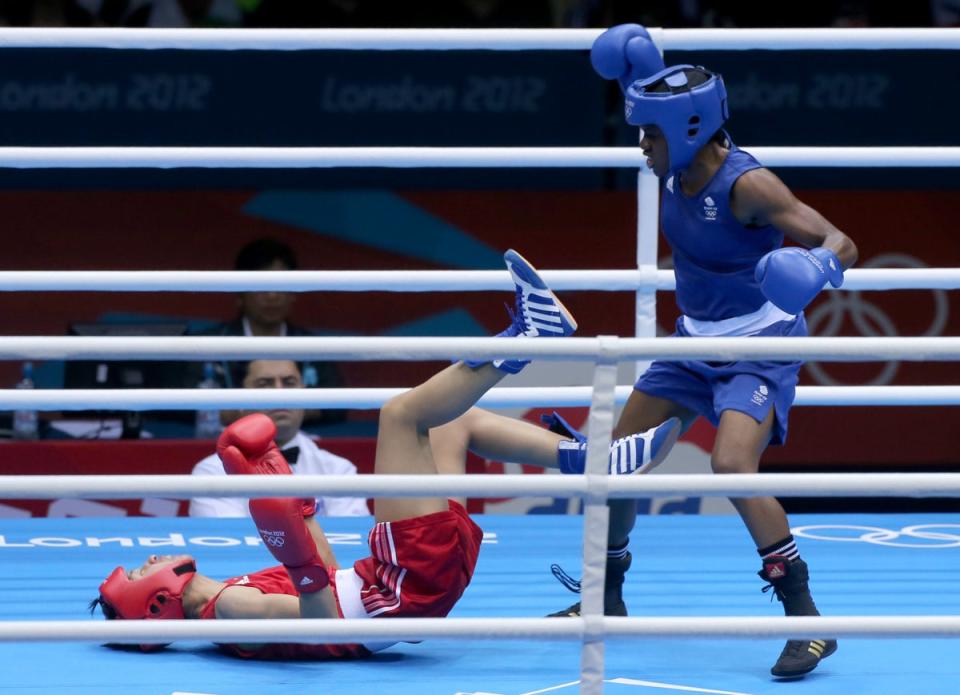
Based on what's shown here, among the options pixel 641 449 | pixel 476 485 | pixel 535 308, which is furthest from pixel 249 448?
pixel 476 485

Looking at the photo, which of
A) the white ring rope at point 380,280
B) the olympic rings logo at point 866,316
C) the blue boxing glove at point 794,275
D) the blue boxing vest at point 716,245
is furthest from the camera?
the olympic rings logo at point 866,316

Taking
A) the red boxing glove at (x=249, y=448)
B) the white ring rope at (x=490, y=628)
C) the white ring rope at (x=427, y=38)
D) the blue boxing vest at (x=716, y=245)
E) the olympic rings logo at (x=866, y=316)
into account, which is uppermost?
the olympic rings logo at (x=866, y=316)

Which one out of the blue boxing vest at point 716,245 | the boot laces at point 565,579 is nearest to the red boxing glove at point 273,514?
the boot laces at point 565,579

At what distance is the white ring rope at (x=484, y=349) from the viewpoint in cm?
222

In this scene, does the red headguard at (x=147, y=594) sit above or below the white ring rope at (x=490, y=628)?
above

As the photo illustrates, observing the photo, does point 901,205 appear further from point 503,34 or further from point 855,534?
point 503,34

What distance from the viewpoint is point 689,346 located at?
2244 millimetres

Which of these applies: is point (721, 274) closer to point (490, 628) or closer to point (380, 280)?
point (380, 280)

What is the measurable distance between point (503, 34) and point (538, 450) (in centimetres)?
96

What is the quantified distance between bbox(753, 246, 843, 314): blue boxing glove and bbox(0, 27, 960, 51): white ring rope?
0.87 meters

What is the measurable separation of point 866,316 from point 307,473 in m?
3.12

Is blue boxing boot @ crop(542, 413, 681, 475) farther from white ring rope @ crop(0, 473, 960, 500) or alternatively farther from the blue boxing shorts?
white ring rope @ crop(0, 473, 960, 500)

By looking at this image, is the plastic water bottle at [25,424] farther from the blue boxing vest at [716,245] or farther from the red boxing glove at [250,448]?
the blue boxing vest at [716,245]

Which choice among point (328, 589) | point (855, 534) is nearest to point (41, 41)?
point (328, 589)
